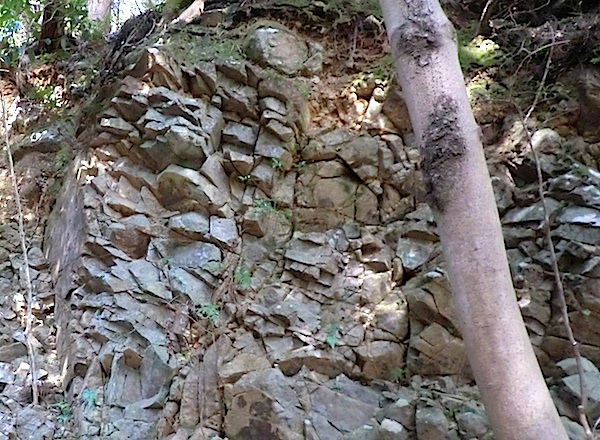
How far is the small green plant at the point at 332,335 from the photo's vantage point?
159 inches

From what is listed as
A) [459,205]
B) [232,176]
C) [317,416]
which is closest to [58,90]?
[232,176]

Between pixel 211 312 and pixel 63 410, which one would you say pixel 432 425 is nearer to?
pixel 211 312

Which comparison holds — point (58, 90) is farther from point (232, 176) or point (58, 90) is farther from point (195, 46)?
point (232, 176)

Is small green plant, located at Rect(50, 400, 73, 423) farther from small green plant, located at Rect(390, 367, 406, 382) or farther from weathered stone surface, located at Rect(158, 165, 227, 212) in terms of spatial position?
small green plant, located at Rect(390, 367, 406, 382)

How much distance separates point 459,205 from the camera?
4.91ft

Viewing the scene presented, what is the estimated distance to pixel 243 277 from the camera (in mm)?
4512

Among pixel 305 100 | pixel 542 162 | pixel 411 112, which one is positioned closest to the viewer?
pixel 411 112

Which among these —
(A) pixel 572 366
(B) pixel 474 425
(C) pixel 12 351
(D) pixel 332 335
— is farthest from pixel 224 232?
(A) pixel 572 366

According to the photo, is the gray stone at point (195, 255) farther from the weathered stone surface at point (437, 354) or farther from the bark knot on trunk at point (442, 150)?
the bark knot on trunk at point (442, 150)

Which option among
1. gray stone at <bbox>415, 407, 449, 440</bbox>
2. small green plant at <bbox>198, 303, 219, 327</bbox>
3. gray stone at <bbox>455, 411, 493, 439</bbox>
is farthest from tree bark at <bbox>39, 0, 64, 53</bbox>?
gray stone at <bbox>455, 411, 493, 439</bbox>

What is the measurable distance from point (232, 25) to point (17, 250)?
11.1 feet

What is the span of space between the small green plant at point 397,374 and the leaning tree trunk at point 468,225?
2.59m

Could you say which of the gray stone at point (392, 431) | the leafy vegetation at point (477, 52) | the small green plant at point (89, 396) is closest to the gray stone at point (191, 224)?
the small green plant at point (89, 396)

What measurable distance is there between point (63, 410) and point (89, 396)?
25cm
